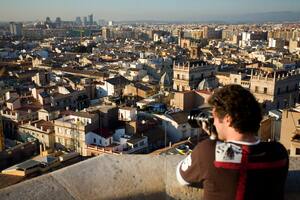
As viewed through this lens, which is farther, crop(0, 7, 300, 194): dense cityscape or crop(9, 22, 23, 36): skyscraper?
crop(9, 22, 23, 36): skyscraper

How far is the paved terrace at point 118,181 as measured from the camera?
2.91 meters

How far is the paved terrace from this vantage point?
114 inches

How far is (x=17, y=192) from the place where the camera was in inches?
108

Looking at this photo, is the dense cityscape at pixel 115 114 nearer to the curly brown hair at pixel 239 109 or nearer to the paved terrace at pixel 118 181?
the paved terrace at pixel 118 181

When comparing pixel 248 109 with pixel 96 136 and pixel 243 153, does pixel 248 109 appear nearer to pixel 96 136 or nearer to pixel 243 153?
pixel 243 153

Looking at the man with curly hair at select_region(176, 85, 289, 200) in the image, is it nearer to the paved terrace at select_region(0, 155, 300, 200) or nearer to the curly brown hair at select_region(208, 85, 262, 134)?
the curly brown hair at select_region(208, 85, 262, 134)

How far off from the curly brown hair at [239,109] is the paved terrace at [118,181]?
803mm

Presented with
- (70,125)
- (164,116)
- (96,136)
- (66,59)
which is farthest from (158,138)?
(66,59)

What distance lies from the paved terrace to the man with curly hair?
2.20ft

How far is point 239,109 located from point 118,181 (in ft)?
4.19

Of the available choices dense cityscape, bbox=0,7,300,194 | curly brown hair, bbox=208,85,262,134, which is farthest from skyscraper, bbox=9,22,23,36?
curly brown hair, bbox=208,85,262,134

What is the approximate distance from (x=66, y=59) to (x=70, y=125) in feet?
139

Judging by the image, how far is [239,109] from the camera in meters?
2.27

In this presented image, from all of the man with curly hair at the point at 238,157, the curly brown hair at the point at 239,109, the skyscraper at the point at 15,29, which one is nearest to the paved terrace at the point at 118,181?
the man with curly hair at the point at 238,157
